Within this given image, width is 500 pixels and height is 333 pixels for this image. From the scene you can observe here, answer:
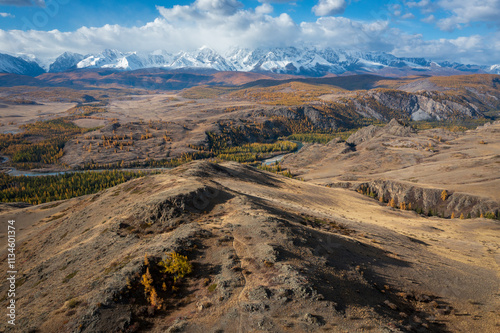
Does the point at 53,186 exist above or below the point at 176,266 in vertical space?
below

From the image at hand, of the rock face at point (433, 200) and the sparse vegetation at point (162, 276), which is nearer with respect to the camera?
the sparse vegetation at point (162, 276)

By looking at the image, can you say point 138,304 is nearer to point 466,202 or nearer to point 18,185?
point 466,202

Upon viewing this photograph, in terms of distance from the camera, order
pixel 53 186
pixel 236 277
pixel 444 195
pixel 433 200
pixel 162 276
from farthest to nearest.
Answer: pixel 53 186 → pixel 433 200 → pixel 444 195 → pixel 162 276 → pixel 236 277

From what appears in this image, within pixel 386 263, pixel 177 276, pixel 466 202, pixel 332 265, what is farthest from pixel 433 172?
pixel 177 276

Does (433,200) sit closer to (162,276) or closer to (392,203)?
(392,203)

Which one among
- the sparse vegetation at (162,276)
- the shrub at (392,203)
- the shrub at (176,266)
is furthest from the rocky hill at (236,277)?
the shrub at (392,203)

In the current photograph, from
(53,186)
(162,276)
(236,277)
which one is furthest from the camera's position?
(53,186)

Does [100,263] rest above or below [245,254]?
below

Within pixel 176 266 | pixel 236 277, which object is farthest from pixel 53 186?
pixel 236 277

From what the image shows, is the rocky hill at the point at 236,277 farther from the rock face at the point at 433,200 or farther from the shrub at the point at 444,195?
the shrub at the point at 444,195
